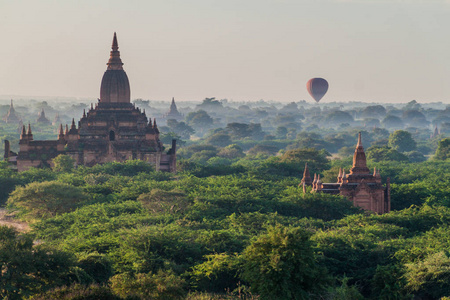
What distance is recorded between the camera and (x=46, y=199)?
51469 mm

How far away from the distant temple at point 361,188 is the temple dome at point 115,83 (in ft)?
97.4

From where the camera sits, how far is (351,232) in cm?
4169

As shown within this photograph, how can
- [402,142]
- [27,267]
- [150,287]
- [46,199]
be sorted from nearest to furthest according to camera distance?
[150,287], [27,267], [46,199], [402,142]

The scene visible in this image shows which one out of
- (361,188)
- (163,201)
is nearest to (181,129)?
(361,188)

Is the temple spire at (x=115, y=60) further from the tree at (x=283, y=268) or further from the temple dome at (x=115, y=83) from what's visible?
the tree at (x=283, y=268)

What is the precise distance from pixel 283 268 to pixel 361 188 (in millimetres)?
21561

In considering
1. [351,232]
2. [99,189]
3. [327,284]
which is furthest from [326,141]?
[327,284]

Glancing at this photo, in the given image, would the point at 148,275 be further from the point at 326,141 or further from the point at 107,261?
the point at 326,141

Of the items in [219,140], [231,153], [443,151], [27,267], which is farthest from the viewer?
[219,140]

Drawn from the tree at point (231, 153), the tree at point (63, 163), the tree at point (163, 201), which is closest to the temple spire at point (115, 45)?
the tree at point (63, 163)

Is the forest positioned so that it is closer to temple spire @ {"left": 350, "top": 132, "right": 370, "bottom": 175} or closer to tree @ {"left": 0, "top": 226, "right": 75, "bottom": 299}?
tree @ {"left": 0, "top": 226, "right": 75, "bottom": 299}

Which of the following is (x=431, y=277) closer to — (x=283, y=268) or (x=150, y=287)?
(x=283, y=268)

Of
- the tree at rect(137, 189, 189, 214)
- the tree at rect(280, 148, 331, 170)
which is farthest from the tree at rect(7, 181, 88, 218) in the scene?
the tree at rect(280, 148, 331, 170)

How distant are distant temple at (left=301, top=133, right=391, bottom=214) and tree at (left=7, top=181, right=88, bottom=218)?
17.8 metres
